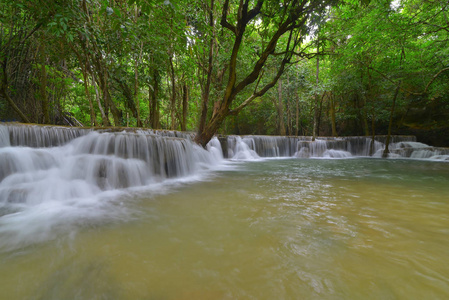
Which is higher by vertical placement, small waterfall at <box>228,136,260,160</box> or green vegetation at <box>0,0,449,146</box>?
green vegetation at <box>0,0,449,146</box>

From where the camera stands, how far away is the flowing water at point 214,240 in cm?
113

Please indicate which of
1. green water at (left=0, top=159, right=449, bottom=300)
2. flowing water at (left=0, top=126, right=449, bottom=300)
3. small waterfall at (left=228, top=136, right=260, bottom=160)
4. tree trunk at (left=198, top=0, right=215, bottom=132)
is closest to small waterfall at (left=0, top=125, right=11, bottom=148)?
flowing water at (left=0, top=126, right=449, bottom=300)

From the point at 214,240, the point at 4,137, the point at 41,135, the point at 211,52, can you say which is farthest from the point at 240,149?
the point at 214,240

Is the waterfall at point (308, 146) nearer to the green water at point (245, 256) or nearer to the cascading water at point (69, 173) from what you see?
the cascading water at point (69, 173)

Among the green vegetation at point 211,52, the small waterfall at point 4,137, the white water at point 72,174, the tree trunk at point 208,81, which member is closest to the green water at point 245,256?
the white water at point 72,174

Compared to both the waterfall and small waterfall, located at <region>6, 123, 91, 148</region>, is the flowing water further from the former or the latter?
the waterfall

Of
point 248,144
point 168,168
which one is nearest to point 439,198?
point 168,168

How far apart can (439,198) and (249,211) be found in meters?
3.06

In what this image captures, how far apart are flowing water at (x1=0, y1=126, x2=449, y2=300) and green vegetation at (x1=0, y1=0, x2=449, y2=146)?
7.69 ft

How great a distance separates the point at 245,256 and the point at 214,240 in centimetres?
35

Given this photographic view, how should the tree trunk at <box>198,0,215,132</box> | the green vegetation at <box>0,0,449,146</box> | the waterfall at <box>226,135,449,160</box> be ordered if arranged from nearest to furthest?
the green vegetation at <box>0,0,449,146</box> → the tree trunk at <box>198,0,215,132</box> → the waterfall at <box>226,135,449,160</box>

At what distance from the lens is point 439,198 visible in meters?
2.93

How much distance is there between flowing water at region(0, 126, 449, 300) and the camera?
3.70 feet

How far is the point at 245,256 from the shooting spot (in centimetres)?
143
